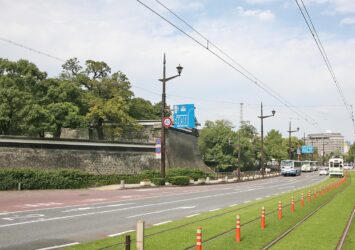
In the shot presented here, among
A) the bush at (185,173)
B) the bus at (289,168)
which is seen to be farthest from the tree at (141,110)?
the bus at (289,168)

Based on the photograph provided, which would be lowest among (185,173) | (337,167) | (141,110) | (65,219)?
(65,219)

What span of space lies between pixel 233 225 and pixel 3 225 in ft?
25.8

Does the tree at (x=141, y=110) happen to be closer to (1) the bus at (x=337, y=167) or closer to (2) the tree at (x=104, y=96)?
(2) the tree at (x=104, y=96)

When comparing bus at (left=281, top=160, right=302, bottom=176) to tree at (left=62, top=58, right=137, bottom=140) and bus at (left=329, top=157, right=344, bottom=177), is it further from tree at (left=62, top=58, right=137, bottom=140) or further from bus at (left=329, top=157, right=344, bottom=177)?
tree at (left=62, top=58, right=137, bottom=140)

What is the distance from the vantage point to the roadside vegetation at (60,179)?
3040 centimetres

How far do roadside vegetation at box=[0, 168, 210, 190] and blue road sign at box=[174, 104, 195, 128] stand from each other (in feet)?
18.6

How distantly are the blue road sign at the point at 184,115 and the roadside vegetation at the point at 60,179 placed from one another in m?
5.68

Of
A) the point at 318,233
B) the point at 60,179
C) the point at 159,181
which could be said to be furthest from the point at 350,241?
the point at 159,181

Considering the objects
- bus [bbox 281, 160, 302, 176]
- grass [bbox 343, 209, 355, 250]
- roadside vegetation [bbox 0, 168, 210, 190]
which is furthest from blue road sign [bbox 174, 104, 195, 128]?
bus [bbox 281, 160, 302, 176]

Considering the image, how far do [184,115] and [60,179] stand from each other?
15873 mm

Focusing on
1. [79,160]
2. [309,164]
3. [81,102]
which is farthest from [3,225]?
[309,164]

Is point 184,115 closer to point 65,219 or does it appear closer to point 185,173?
point 185,173

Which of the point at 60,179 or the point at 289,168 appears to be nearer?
the point at 60,179

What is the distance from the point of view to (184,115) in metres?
44.7
